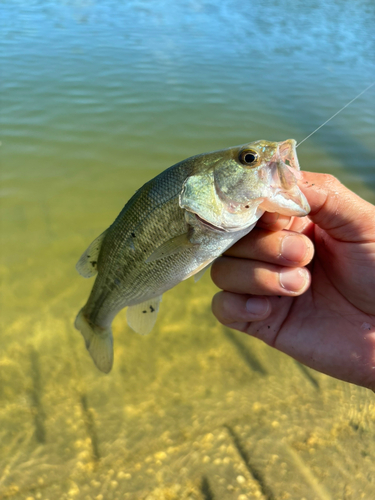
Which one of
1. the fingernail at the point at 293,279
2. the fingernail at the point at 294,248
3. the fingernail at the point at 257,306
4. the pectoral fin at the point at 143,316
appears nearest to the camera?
the fingernail at the point at 294,248

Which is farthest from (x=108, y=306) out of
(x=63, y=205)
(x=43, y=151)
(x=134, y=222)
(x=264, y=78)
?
(x=264, y=78)

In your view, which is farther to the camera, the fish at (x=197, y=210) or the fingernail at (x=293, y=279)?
the fingernail at (x=293, y=279)

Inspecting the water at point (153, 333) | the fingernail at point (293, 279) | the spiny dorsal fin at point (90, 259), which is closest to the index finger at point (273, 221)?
the fingernail at point (293, 279)

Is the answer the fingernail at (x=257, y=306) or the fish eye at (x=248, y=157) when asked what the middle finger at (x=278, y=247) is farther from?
the fish eye at (x=248, y=157)

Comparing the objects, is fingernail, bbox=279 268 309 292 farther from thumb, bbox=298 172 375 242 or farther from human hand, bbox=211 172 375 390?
thumb, bbox=298 172 375 242

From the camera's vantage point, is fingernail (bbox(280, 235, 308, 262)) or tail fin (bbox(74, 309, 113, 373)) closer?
fingernail (bbox(280, 235, 308, 262))

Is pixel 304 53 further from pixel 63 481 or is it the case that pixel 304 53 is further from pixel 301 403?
pixel 63 481

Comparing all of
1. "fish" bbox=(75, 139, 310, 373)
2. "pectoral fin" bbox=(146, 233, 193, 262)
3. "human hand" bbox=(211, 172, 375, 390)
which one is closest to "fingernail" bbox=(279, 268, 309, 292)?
"human hand" bbox=(211, 172, 375, 390)
